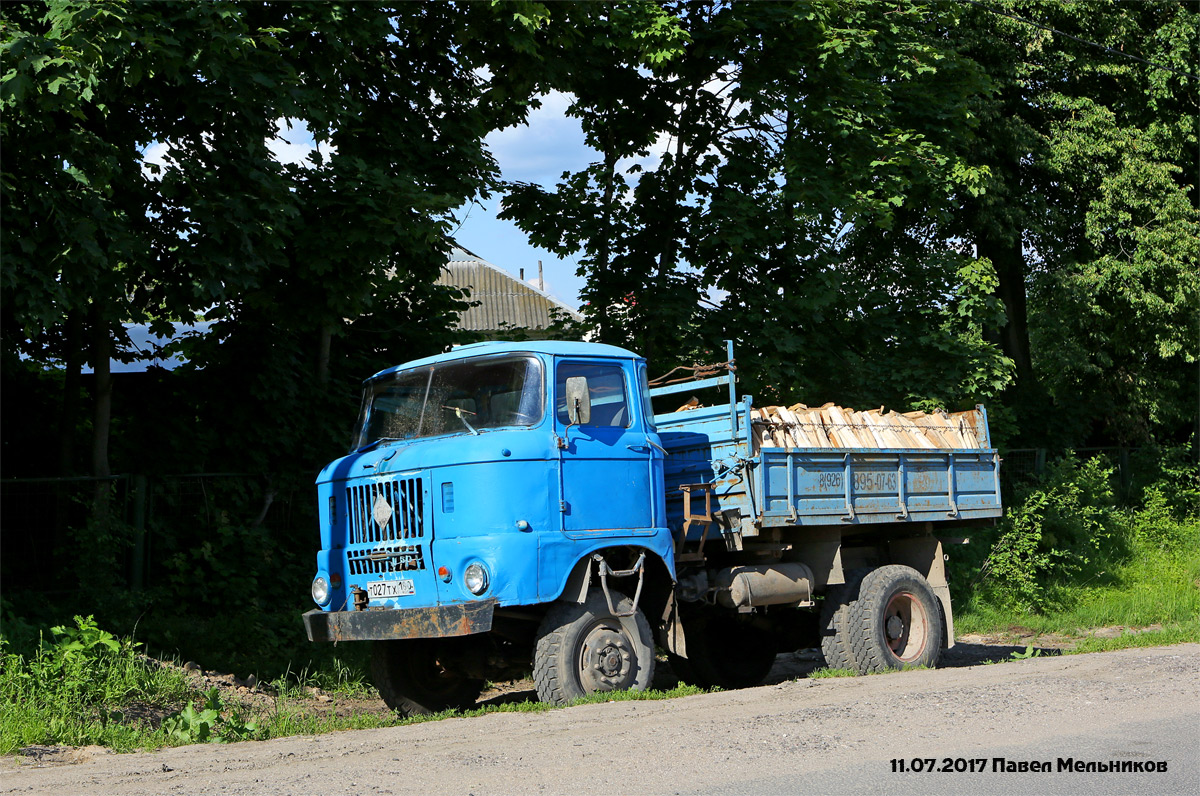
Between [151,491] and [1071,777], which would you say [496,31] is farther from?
[1071,777]

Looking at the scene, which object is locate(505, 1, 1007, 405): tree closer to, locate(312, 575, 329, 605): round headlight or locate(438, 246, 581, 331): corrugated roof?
locate(312, 575, 329, 605): round headlight

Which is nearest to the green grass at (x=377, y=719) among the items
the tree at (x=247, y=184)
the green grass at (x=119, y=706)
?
the green grass at (x=119, y=706)

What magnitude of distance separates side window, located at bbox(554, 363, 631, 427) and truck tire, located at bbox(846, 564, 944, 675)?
3.13m

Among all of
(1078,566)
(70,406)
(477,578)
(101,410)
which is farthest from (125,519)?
(1078,566)

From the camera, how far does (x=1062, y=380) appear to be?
22.2 metres

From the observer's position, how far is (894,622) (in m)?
11.0

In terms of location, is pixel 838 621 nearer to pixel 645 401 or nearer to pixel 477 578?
pixel 645 401

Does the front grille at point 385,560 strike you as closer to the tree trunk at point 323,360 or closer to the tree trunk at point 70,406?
the tree trunk at point 323,360

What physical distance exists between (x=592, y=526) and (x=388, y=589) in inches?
60.7

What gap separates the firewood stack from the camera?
33.6ft

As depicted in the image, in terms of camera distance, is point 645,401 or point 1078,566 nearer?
point 645,401

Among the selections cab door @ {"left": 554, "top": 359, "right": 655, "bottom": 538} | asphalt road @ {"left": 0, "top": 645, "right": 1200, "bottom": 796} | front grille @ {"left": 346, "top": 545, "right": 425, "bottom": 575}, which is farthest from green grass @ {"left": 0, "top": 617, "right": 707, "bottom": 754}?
cab door @ {"left": 554, "top": 359, "right": 655, "bottom": 538}

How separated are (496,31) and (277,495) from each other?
5552 mm

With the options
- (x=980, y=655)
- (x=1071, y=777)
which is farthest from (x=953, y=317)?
(x=1071, y=777)
